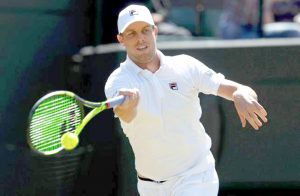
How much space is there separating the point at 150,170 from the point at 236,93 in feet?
2.24

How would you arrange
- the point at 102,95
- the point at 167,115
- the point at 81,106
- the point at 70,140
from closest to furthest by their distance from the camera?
the point at 70,140 < the point at 81,106 < the point at 167,115 < the point at 102,95

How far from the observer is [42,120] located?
A: 5.03 meters

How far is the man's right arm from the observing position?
471 centimetres

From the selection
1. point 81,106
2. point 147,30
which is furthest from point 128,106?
point 147,30

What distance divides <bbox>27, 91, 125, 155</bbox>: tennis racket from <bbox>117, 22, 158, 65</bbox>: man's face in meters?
0.42

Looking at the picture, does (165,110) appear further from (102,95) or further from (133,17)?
(102,95)

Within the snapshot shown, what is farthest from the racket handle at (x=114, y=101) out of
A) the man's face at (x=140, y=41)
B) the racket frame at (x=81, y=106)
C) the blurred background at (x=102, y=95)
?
the blurred background at (x=102, y=95)

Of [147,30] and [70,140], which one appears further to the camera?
[147,30]

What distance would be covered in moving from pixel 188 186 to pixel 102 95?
232cm

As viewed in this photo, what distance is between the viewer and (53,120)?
16.7ft

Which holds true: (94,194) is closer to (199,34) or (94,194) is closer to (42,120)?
(199,34)

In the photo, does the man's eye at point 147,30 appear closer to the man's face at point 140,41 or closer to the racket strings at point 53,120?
the man's face at point 140,41

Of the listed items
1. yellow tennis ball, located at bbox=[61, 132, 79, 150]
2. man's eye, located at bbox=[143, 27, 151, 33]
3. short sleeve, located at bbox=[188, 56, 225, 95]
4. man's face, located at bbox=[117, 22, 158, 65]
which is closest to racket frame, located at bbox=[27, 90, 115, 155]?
yellow tennis ball, located at bbox=[61, 132, 79, 150]

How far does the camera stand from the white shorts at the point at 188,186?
16.7 feet
